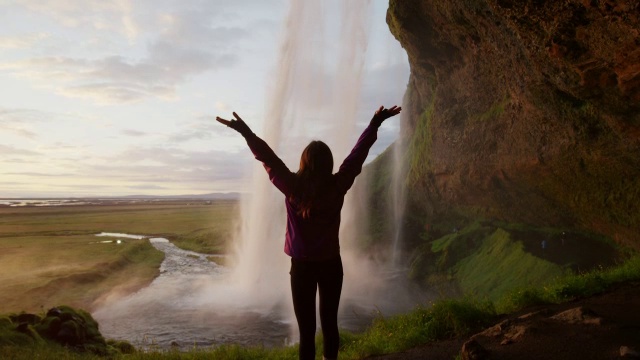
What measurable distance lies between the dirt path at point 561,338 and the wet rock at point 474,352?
2.7 inches

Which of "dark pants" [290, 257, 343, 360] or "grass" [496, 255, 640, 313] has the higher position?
"dark pants" [290, 257, 343, 360]

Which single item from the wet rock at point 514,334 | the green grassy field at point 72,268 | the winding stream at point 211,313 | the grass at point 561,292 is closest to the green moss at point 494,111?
the winding stream at point 211,313

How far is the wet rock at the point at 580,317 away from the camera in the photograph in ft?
21.3

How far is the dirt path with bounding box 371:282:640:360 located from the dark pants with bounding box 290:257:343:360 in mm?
2555

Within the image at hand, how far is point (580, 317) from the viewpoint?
263 inches

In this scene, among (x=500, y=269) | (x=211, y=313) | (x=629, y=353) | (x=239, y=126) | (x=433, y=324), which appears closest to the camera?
(x=239, y=126)

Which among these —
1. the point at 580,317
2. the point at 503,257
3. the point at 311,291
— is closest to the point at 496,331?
the point at 580,317

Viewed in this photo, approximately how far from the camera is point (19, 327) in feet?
40.2

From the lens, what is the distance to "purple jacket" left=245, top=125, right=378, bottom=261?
4504mm

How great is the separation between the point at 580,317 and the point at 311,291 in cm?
490

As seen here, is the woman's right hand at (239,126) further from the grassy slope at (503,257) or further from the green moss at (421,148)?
the green moss at (421,148)

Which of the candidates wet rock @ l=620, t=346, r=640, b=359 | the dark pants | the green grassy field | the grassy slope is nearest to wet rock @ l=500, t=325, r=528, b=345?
wet rock @ l=620, t=346, r=640, b=359

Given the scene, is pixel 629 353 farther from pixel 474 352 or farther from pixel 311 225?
pixel 311 225

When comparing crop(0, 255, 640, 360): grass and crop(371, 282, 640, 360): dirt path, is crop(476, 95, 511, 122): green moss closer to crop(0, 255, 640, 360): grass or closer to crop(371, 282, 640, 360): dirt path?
crop(0, 255, 640, 360): grass
